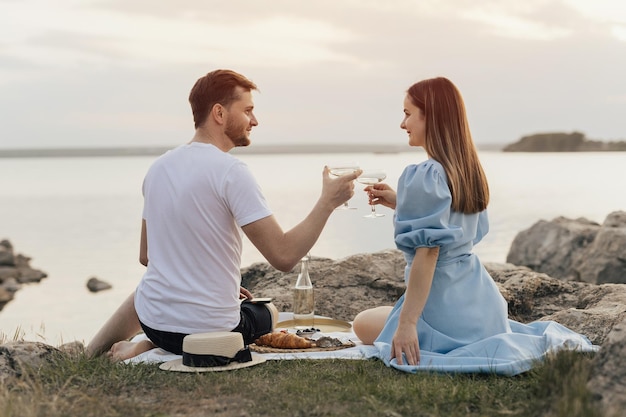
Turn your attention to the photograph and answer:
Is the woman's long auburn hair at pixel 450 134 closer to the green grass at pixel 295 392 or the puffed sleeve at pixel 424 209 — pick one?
the puffed sleeve at pixel 424 209

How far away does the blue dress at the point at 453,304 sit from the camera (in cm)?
478

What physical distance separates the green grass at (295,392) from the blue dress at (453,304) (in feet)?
0.52

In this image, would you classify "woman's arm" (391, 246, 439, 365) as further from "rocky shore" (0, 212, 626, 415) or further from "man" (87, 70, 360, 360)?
"rocky shore" (0, 212, 626, 415)

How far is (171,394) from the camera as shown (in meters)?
4.50

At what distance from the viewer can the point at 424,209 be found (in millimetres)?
4844

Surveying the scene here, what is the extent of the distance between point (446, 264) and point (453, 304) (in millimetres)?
267

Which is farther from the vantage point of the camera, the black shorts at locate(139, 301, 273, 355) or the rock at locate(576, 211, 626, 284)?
the rock at locate(576, 211, 626, 284)

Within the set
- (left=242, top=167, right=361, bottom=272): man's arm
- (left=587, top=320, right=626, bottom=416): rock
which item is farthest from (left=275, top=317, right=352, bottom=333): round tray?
(left=587, top=320, right=626, bottom=416): rock

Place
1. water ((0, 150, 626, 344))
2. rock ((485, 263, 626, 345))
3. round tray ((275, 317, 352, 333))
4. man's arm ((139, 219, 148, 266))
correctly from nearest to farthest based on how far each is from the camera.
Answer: man's arm ((139, 219, 148, 266)) < round tray ((275, 317, 352, 333)) < rock ((485, 263, 626, 345)) < water ((0, 150, 626, 344))

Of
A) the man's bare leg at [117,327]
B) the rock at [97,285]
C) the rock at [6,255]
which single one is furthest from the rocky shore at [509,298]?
the rock at [6,255]

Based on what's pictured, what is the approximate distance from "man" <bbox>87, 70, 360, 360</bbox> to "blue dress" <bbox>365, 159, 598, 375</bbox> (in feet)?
1.69

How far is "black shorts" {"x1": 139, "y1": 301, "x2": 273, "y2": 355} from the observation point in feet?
17.1

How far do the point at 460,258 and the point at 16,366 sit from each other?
3032 millimetres

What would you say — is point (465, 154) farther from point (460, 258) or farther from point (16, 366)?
point (16, 366)
